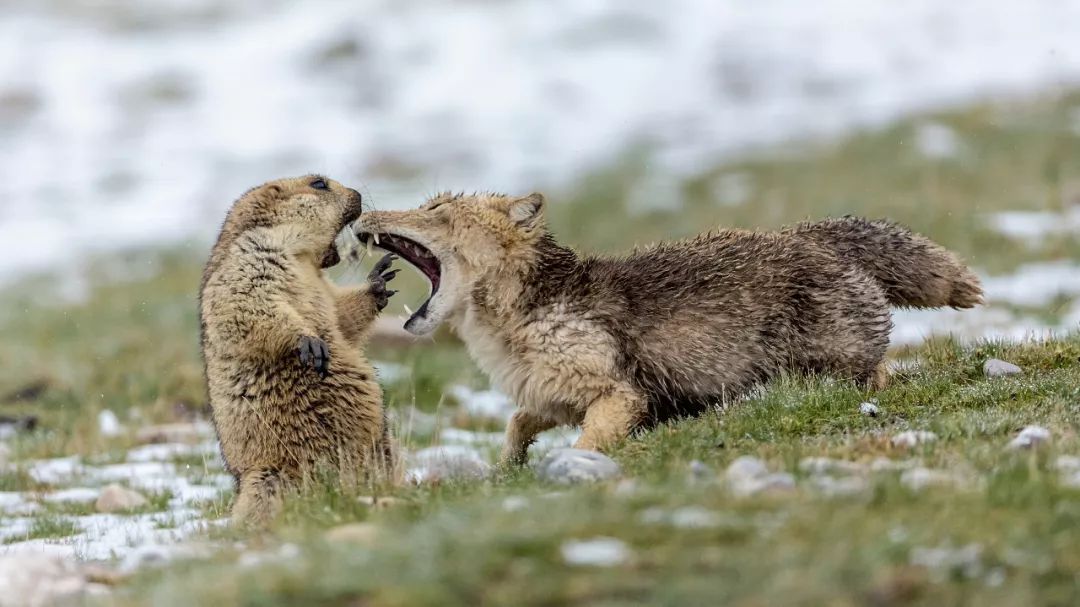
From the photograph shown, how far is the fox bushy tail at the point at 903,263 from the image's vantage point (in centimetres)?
875

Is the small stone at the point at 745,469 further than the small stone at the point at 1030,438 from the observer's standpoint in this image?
No

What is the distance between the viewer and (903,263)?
8.76 metres

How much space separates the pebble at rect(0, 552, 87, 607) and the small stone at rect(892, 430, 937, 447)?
3909 mm

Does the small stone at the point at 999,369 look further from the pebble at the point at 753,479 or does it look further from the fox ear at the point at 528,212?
the fox ear at the point at 528,212

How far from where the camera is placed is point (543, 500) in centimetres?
525

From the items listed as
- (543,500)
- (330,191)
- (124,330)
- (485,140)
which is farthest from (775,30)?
(543,500)

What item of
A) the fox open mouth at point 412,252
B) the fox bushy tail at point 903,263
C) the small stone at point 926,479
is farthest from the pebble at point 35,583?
the fox bushy tail at point 903,263

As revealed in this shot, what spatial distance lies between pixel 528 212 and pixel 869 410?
2498mm

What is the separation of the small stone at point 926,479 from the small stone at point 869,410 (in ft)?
6.02

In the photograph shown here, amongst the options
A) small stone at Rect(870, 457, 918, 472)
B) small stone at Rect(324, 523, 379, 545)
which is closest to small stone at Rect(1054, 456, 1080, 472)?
small stone at Rect(870, 457, 918, 472)

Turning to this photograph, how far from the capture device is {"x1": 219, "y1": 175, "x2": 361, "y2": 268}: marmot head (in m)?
8.59

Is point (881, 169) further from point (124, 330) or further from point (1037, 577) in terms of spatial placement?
point (1037, 577)

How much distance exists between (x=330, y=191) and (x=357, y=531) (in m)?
4.11

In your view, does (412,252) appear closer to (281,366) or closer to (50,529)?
(281,366)
